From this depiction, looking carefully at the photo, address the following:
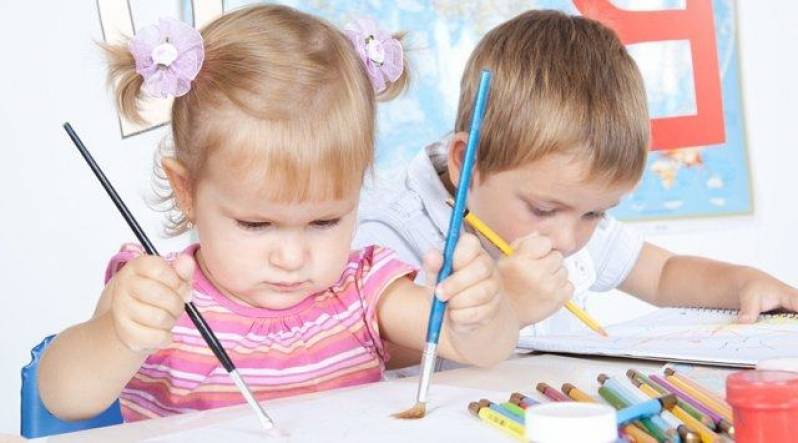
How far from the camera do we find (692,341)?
3.14 ft

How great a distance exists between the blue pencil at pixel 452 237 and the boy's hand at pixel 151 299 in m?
0.16

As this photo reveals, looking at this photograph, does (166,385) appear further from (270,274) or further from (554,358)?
(554,358)

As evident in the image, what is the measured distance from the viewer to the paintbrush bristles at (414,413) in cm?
70

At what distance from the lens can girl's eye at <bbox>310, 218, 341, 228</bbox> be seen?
Answer: 34.1 inches

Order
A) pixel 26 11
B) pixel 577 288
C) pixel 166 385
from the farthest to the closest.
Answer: pixel 26 11 < pixel 577 288 < pixel 166 385

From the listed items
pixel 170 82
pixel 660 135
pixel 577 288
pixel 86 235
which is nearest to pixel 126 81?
pixel 170 82

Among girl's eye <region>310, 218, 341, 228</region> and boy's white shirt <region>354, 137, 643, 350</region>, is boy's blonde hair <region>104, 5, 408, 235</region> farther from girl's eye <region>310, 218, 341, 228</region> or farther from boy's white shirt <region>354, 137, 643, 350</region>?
boy's white shirt <region>354, 137, 643, 350</region>

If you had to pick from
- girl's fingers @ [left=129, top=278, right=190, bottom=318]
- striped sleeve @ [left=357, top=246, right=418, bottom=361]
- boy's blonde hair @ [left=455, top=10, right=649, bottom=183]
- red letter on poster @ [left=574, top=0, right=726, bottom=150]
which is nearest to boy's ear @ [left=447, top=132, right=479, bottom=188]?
boy's blonde hair @ [left=455, top=10, right=649, bottom=183]

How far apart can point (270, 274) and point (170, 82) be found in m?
0.18

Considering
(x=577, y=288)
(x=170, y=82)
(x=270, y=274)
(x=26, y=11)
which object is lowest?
(x=577, y=288)

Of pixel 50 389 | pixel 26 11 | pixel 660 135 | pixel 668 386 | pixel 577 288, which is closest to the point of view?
pixel 668 386

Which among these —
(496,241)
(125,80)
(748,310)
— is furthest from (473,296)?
(748,310)

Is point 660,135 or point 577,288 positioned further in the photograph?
point 660,135

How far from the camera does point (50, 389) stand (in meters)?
0.82
